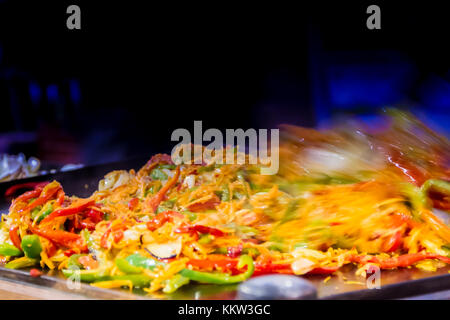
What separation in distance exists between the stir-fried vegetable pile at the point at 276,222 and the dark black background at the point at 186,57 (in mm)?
1447

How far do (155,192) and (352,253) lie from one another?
110cm

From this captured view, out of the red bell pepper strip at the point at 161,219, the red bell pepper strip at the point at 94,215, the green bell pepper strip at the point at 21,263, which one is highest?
the red bell pepper strip at the point at 161,219

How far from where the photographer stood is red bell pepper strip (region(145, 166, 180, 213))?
2026mm

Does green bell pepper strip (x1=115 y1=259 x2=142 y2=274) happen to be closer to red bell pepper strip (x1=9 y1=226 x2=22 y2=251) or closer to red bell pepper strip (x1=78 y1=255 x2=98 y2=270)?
red bell pepper strip (x1=78 y1=255 x2=98 y2=270)

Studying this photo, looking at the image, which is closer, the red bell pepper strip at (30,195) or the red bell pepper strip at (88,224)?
the red bell pepper strip at (88,224)

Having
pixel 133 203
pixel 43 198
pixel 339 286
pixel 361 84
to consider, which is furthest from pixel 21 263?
pixel 361 84

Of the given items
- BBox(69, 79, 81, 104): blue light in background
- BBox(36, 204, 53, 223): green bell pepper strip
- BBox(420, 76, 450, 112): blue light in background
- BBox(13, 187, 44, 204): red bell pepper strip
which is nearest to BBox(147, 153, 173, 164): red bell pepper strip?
BBox(13, 187, 44, 204): red bell pepper strip

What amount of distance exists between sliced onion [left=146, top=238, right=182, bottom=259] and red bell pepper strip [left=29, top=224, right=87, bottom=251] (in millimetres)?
390

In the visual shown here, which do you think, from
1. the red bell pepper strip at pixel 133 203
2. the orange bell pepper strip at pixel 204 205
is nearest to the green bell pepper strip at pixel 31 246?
the red bell pepper strip at pixel 133 203

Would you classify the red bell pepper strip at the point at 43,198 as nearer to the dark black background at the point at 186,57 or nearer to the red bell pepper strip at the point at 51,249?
the red bell pepper strip at the point at 51,249

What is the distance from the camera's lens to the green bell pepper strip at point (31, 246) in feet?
5.74

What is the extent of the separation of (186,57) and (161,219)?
3.58 metres

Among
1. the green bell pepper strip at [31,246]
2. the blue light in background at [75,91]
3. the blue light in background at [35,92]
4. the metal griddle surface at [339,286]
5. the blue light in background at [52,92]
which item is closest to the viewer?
the metal griddle surface at [339,286]

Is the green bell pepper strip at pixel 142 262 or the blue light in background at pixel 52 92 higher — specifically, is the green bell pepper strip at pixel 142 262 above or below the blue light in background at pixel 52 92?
below
